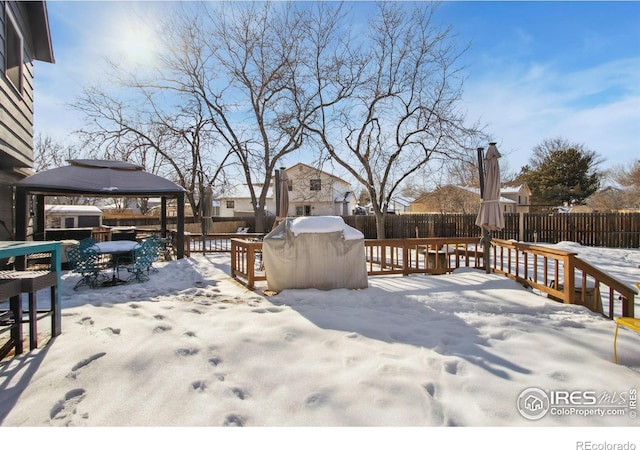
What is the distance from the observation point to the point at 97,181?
858 centimetres

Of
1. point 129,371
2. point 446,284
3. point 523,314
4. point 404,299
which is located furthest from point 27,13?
point 523,314

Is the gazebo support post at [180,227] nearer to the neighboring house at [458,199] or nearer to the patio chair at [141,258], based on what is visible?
the patio chair at [141,258]

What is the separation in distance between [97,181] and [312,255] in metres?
6.69

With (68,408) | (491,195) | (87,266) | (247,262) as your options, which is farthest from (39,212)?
(491,195)

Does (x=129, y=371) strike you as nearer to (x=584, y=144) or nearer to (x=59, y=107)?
(x=59, y=107)

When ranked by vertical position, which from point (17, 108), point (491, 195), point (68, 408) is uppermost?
point (17, 108)

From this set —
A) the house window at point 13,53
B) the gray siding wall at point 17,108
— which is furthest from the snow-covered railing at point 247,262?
the house window at point 13,53

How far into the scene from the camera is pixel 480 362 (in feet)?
9.59

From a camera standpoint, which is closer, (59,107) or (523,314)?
(523,314)

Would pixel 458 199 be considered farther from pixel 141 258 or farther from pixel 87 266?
pixel 87 266

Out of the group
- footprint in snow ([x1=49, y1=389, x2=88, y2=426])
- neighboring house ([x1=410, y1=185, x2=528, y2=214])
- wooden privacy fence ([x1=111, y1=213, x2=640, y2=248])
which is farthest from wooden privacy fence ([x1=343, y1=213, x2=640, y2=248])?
footprint in snow ([x1=49, y1=389, x2=88, y2=426])

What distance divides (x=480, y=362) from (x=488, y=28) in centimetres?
718

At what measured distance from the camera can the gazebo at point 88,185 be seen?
25.0 feet
